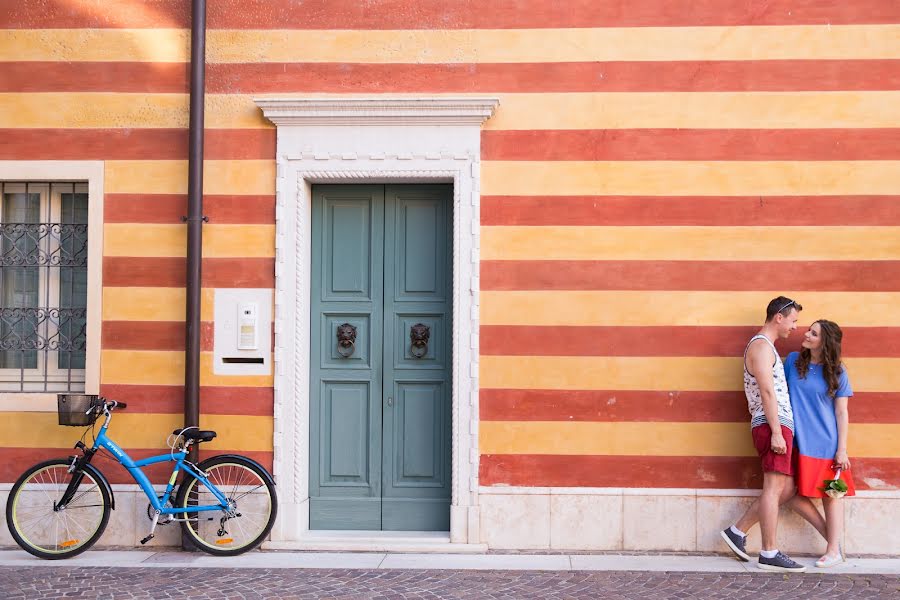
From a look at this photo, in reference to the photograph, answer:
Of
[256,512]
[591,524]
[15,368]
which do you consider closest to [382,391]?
[256,512]

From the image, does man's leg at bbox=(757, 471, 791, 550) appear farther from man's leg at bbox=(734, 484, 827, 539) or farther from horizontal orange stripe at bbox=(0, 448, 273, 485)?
horizontal orange stripe at bbox=(0, 448, 273, 485)

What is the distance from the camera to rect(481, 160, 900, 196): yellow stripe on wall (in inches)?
263

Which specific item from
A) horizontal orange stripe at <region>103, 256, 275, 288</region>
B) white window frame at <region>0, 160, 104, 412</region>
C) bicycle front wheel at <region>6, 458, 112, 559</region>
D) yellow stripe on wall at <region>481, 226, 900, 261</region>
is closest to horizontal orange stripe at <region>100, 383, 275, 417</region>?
white window frame at <region>0, 160, 104, 412</region>

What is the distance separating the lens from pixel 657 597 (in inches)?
223

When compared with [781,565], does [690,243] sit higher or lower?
higher

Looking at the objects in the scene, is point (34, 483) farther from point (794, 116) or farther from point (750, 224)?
point (794, 116)

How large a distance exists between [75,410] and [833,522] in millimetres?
5359

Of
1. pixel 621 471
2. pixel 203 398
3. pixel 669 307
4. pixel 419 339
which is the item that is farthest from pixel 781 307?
pixel 203 398

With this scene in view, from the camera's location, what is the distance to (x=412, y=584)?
19.4 feet

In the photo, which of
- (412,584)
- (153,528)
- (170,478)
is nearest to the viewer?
(412,584)

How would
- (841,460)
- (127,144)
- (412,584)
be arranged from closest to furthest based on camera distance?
(412,584), (841,460), (127,144)

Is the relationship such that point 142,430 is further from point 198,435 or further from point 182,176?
point 182,176

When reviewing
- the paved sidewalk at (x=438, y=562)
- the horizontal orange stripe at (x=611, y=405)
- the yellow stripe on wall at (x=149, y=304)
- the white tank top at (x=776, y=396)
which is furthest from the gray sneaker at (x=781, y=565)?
the yellow stripe on wall at (x=149, y=304)

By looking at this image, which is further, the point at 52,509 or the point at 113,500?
the point at 52,509
